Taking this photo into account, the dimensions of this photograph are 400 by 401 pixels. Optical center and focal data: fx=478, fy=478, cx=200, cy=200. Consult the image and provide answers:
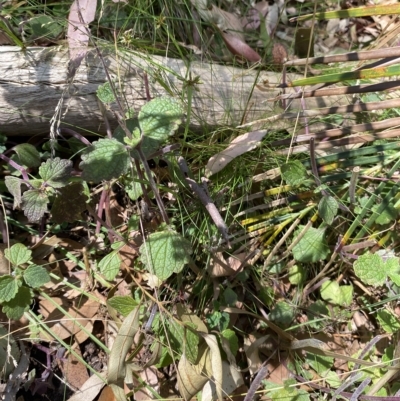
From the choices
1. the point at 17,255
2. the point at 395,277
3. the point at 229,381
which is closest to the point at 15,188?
the point at 17,255

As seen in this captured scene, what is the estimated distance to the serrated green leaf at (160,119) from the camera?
3.64 feet

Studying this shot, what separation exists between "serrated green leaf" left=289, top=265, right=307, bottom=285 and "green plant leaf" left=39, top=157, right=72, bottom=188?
724mm

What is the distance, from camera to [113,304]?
47.1 inches

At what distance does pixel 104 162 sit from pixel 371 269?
0.77 m

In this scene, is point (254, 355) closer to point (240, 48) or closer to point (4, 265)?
point (4, 265)

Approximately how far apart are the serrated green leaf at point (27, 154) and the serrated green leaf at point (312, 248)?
0.80 m

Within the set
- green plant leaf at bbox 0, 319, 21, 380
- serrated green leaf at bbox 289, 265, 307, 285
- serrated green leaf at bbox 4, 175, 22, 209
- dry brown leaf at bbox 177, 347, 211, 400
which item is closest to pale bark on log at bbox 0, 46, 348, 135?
serrated green leaf at bbox 4, 175, 22, 209

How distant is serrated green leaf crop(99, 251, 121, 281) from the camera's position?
1288mm

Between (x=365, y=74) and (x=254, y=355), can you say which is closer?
(x=365, y=74)

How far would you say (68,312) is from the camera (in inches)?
54.7

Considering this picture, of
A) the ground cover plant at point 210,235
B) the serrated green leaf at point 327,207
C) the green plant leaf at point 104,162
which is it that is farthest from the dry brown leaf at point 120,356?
the serrated green leaf at point 327,207

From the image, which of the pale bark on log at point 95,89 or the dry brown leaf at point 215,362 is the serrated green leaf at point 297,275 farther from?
the pale bark on log at point 95,89

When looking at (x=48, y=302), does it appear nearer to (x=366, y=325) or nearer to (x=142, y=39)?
(x=142, y=39)

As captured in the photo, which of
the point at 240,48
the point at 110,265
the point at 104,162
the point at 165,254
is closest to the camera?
the point at 104,162
